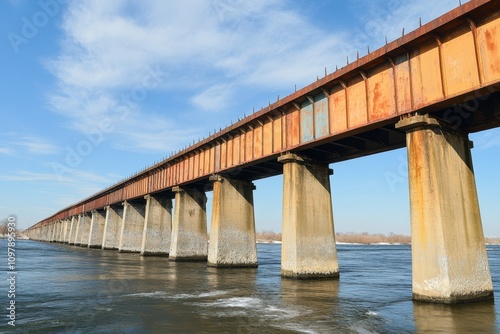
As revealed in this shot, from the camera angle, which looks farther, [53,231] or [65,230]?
[53,231]

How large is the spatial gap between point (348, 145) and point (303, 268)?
7.71 m

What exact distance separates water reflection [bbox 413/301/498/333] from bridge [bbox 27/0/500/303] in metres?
0.54

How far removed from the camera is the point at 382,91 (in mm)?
16562

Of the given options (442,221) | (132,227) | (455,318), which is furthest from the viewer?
(132,227)

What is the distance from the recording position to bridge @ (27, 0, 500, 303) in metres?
13.3

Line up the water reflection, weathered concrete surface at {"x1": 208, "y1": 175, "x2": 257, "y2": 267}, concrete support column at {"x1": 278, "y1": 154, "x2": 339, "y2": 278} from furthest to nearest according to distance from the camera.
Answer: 1. weathered concrete surface at {"x1": 208, "y1": 175, "x2": 257, "y2": 267}
2. concrete support column at {"x1": 278, "y1": 154, "x2": 339, "y2": 278}
3. the water reflection

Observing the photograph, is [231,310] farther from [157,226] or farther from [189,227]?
[157,226]

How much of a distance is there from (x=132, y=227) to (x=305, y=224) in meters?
37.6

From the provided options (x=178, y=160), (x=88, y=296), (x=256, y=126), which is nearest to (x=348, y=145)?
(x=256, y=126)

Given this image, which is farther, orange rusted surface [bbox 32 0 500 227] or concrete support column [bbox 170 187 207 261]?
concrete support column [bbox 170 187 207 261]

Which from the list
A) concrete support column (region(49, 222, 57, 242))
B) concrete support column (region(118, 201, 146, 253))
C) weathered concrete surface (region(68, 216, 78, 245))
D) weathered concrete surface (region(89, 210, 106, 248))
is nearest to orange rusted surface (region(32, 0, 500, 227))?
concrete support column (region(118, 201, 146, 253))

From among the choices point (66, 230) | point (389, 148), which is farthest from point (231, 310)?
point (66, 230)

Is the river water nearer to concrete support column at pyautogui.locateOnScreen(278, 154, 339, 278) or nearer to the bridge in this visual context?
the bridge

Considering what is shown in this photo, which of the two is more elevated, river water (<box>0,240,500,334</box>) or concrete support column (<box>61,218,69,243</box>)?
concrete support column (<box>61,218,69,243</box>)
